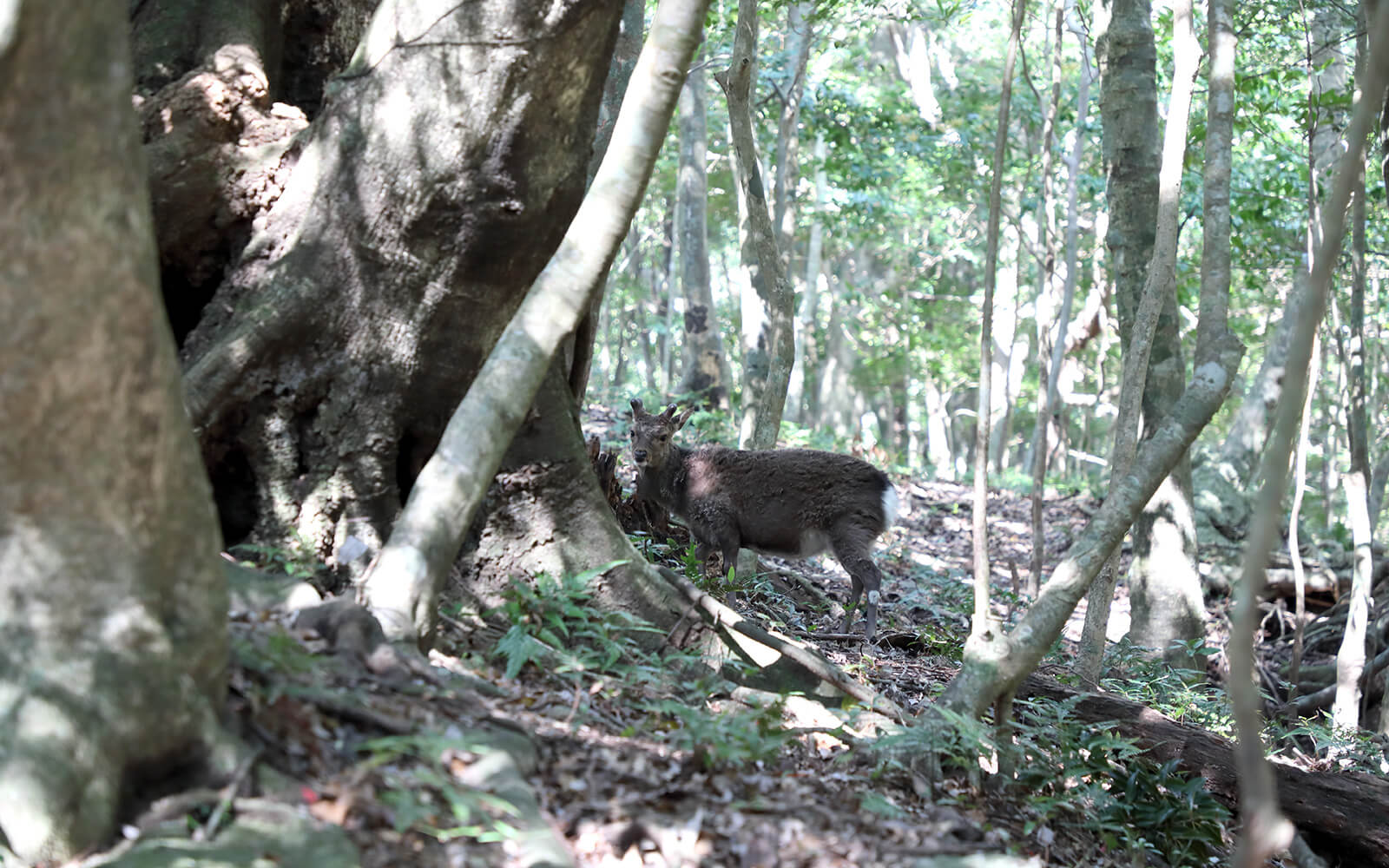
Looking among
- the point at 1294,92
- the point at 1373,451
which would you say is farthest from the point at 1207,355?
the point at 1373,451

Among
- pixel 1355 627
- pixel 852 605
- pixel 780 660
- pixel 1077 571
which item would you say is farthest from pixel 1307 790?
pixel 1355 627

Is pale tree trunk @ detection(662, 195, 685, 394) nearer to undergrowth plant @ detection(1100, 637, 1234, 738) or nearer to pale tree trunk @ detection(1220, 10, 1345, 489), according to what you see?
pale tree trunk @ detection(1220, 10, 1345, 489)

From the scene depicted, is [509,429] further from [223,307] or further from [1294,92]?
[1294,92]

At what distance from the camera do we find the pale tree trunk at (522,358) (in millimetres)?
4684

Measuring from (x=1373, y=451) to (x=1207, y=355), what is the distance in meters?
28.2

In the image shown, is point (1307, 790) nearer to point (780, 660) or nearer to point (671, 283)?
point (780, 660)

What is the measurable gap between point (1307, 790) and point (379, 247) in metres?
5.81

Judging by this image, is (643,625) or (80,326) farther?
(643,625)

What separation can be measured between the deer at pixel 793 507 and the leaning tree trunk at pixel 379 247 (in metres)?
4.34

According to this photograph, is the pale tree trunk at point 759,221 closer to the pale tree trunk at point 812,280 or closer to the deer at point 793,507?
the deer at point 793,507

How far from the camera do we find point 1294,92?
Result: 707 inches

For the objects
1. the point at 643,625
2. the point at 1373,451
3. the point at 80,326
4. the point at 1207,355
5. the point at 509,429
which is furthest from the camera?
the point at 1373,451

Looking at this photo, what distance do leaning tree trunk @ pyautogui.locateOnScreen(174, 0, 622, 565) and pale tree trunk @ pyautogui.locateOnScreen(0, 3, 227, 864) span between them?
2.03 metres

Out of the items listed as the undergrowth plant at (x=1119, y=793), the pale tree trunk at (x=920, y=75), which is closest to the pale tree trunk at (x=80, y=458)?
the undergrowth plant at (x=1119, y=793)
